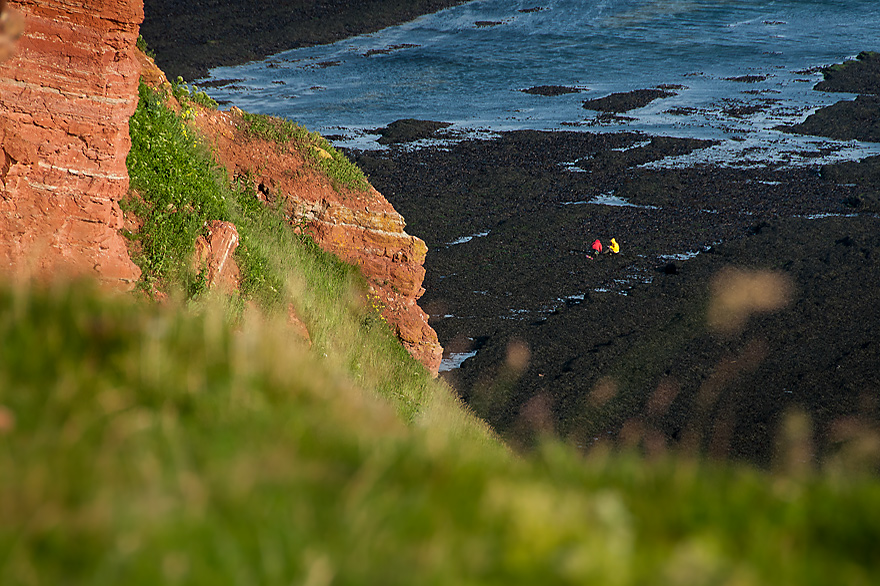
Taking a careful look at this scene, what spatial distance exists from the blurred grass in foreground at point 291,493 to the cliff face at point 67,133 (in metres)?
5.94

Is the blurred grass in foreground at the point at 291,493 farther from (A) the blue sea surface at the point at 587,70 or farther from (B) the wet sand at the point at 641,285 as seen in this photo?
(A) the blue sea surface at the point at 587,70

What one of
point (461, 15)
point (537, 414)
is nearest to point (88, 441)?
point (537, 414)

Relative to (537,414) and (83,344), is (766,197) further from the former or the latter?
(83,344)

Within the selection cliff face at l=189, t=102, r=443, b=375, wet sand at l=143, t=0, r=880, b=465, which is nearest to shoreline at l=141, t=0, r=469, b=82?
wet sand at l=143, t=0, r=880, b=465

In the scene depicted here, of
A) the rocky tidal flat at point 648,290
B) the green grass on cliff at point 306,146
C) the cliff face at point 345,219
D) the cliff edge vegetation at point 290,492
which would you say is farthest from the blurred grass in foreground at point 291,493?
the rocky tidal flat at point 648,290

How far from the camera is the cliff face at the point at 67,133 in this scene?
8.23 metres

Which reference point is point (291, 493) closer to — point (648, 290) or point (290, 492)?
point (290, 492)

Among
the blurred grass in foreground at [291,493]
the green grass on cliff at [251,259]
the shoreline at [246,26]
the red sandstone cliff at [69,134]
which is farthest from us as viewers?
the shoreline at [246,26]

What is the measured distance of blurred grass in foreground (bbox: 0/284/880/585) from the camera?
61.5 inches

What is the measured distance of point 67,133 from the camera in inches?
335

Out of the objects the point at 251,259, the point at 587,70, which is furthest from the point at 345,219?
the point at 587,70

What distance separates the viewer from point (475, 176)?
152 feet

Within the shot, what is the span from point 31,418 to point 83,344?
542 millimetres

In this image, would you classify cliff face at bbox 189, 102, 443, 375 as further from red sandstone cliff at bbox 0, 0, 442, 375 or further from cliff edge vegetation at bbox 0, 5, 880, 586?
cliff edge vegetation at bbox 0, 5, 880, 586
